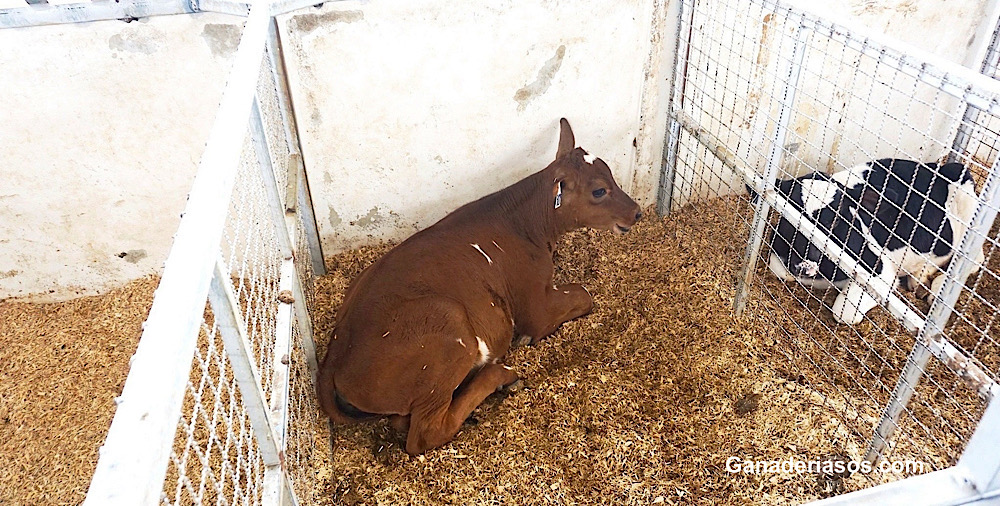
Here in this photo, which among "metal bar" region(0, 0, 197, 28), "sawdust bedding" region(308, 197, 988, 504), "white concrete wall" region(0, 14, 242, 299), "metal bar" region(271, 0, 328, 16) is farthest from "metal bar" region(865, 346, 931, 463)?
"metal bar" region(0, 0, 197, 28)

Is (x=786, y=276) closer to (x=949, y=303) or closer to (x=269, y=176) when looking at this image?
(x=949, y=303)

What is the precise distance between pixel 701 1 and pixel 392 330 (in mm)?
2546

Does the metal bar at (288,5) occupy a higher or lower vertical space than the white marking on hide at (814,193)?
higher

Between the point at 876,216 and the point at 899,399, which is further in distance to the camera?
the point at 876,216

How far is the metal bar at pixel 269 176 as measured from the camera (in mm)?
2377

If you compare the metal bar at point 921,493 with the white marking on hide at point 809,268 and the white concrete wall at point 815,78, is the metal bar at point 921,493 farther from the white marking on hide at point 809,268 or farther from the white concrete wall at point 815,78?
the white concrete wall at point 815,78

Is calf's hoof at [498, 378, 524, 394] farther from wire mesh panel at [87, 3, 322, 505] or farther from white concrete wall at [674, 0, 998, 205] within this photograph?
white concrete wall at [674, 0, 998, 205]

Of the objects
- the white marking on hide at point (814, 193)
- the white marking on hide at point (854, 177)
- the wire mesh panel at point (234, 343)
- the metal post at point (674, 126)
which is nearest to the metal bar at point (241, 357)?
the wire mesh panel at point (234, 343)

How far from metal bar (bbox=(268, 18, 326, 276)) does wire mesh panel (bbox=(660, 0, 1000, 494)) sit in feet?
Result: 7.21

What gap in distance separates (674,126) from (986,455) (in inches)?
145

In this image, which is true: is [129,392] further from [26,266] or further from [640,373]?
[26,266]

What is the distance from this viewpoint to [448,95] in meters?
3.62

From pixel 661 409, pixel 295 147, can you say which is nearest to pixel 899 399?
pixel 661 409

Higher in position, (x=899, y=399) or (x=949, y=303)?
(x=949, y=303)
